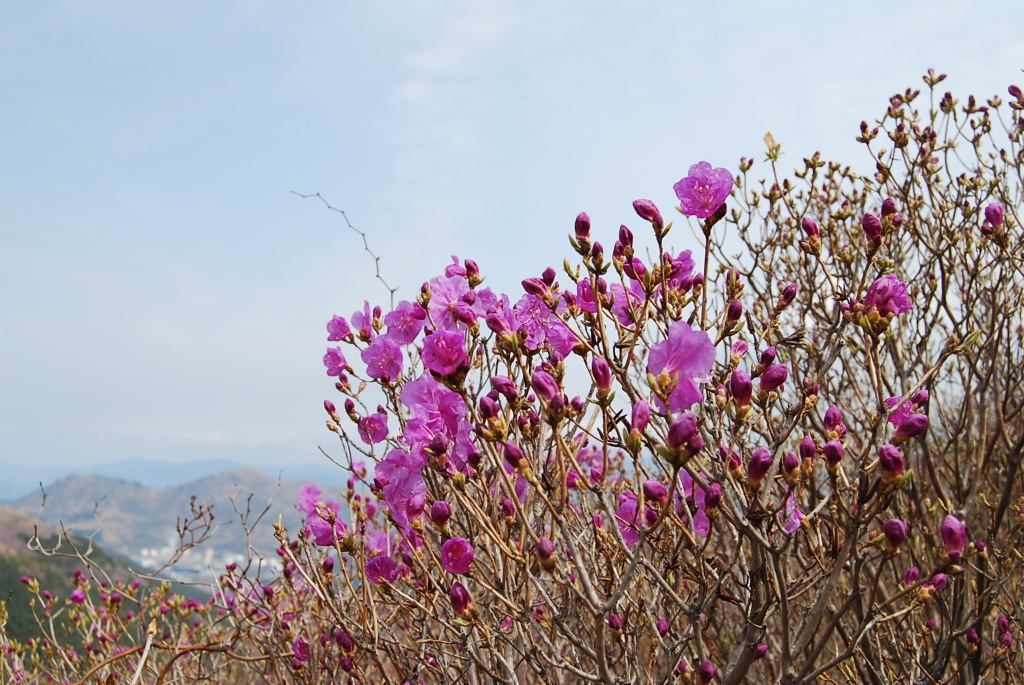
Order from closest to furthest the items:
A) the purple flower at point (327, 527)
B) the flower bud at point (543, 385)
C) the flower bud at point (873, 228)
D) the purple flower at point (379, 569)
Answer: the flower bud at point (543, 385)
the flower bud at point (873, 228)
the purple flower at point (379, 569)
the purple flower at point (327, 527)

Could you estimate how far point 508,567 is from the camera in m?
1.68

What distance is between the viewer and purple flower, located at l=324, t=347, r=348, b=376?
8.80ft

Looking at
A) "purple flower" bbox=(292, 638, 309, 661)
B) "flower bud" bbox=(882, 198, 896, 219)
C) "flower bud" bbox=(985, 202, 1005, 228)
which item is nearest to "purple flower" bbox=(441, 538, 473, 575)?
"purple flower" bbox=(292, 638, 309, 661)

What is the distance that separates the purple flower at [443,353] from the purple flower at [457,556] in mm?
410

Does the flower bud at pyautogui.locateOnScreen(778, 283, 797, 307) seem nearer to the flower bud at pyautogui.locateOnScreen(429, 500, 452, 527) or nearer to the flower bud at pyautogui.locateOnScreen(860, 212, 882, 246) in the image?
the flower bud at pyautogui.locateOnScreen(860, 212, 882, 246)

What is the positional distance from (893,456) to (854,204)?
3.41 m

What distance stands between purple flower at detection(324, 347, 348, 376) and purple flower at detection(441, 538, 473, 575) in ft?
4.20

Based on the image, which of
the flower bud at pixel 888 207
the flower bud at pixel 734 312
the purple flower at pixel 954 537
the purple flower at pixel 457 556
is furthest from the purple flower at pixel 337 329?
the purple flower at pixel 954 537

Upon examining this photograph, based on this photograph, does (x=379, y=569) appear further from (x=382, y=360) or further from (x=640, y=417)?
(x=640, y=417)

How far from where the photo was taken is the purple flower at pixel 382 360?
7.06 ft

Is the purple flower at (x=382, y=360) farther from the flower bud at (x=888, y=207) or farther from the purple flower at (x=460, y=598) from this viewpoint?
the flower bud at (x=888, y=207)

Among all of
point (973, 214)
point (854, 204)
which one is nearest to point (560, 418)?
point (973, 214)

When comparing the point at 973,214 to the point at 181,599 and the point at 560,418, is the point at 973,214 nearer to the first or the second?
the point at 560,418

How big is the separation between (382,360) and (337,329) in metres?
0.52
